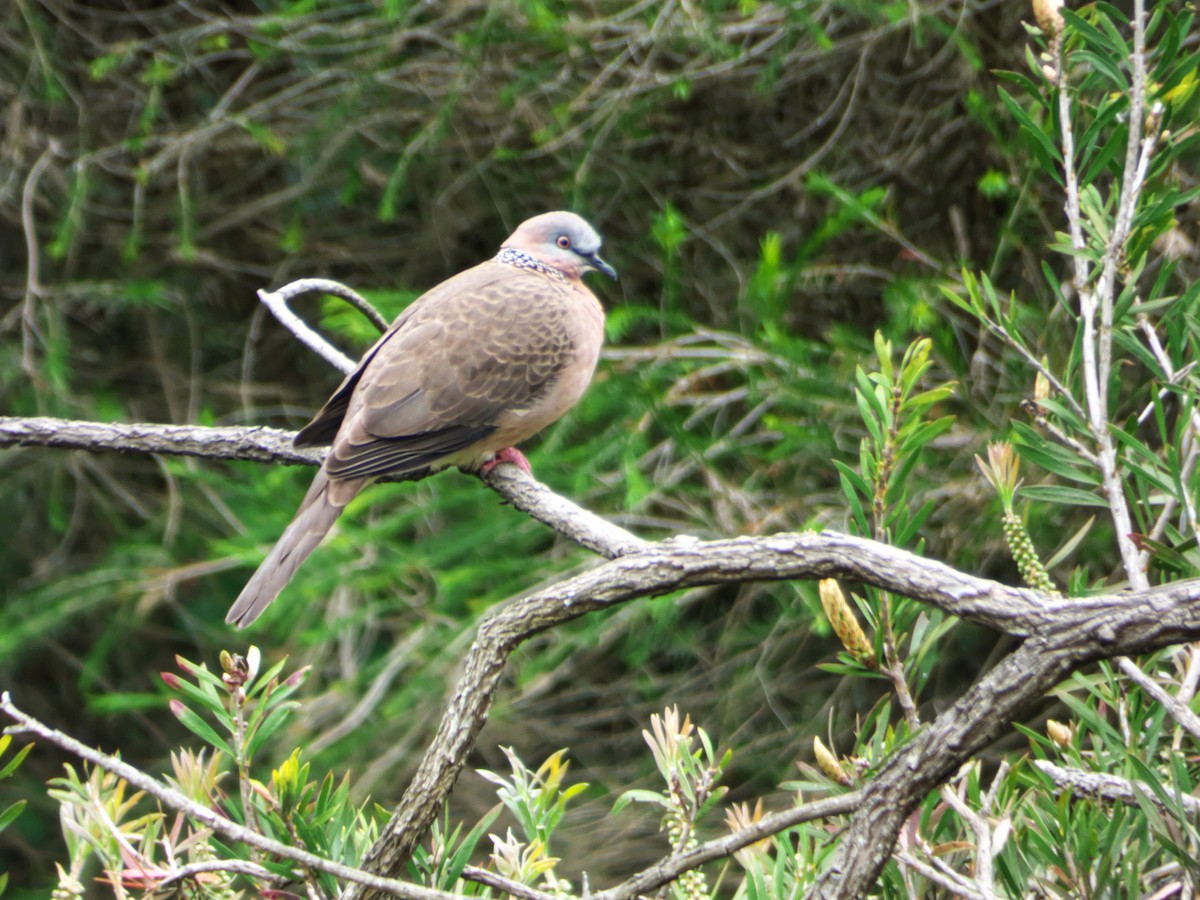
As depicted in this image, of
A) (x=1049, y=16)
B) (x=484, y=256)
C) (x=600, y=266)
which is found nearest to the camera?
(x=1049, y=16)

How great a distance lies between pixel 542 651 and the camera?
4.17m

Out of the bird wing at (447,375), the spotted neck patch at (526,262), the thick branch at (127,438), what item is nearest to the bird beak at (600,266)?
the spotted neck patch at (526,262)

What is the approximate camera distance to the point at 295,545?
2.78 metres

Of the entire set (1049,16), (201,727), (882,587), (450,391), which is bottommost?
(450,391)

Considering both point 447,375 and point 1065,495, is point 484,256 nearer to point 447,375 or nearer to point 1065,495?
point 447,375

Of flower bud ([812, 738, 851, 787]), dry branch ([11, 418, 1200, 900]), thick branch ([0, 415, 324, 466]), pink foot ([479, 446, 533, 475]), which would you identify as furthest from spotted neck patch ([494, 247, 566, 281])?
flower bud ([812, 738, 851, 787])

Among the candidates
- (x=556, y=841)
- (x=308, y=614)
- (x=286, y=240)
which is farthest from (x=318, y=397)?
(x=556, y=841)

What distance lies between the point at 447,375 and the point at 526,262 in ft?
2.28

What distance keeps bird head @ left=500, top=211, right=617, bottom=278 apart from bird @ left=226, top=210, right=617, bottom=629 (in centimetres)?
15

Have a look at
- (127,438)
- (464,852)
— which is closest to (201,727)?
(464,852)

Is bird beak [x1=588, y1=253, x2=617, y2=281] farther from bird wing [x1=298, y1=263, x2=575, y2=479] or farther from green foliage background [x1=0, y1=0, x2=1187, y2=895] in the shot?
bird wing [x1=298, y1=263, x2=575, y2=479]

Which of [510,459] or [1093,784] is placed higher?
[1093,784]

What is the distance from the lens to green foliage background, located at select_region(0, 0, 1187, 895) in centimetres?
367

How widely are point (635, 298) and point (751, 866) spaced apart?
11.6ft
